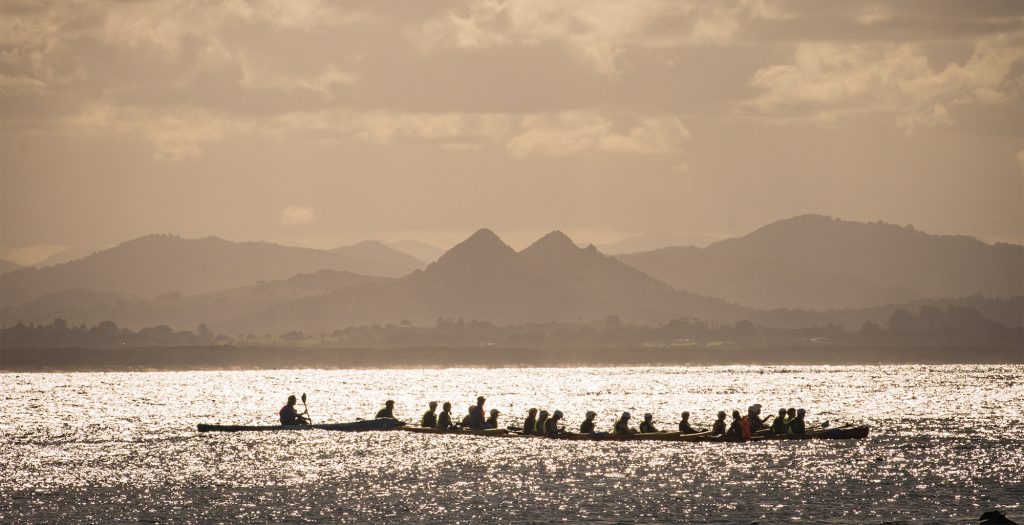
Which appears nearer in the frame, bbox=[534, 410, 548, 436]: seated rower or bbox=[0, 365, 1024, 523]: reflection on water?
bbox=[0, 365, 1024, 523]: reflection on water

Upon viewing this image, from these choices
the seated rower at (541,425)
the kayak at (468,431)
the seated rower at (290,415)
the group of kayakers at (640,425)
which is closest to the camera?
the group of kayakers at (640,425)

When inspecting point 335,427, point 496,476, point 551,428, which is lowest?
point 496,476

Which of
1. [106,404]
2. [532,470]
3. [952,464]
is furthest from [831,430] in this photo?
[106,404]

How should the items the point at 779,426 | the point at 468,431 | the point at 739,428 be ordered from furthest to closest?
1. the point at 468,431
2. the point at 779,426
3. the point at 739,428

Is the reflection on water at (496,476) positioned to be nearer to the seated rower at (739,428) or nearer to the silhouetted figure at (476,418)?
the seated rower at (739,428)

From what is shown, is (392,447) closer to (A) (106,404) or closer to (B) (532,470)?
(B) (532,470)

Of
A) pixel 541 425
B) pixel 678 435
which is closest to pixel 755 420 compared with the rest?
pixel 678 435

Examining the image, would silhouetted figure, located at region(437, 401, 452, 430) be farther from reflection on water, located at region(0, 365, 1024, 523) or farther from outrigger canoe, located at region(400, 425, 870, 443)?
reflection on water, located at region(0, 365, 1024, 523)

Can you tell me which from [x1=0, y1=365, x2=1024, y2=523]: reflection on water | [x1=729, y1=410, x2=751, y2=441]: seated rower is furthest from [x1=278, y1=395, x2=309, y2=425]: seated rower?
[x1=729, y1=410, x2=751, y2=441]: seated rower

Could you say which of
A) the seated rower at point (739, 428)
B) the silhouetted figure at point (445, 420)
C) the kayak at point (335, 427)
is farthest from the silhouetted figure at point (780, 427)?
the kayak at point (335, 427)

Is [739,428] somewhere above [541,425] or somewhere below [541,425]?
above

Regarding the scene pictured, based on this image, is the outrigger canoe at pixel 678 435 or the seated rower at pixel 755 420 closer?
the outrigger canoe at pixel 678 435

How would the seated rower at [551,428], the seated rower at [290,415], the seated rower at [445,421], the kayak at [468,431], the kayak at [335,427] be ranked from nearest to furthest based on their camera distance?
the seated rower at [551,428]
the kayak at [468,431]
the seated rower at [445,421]
the kayak at [335,427]
the seated rower at [290,415]

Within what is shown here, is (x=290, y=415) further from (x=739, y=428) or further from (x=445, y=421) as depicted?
(x=739, y=428)
